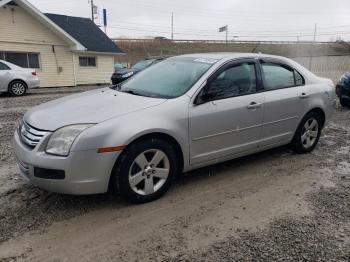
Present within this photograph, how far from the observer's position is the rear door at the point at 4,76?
1282 centimetres

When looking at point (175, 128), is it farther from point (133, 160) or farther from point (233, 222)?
point (233, 222)

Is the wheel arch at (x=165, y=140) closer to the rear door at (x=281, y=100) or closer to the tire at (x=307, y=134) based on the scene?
the rear door at (x=281, y=100)

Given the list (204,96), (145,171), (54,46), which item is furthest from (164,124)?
(54,46)

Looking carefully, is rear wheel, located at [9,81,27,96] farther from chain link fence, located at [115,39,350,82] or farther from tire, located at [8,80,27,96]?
chain link fence, located at [115,39,350,82]

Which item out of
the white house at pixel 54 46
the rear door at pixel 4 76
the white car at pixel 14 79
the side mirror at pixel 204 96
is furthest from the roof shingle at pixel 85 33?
the side mirror at pixel 204 96

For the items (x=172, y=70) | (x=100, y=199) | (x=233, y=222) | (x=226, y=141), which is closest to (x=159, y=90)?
(x=172, y=70)

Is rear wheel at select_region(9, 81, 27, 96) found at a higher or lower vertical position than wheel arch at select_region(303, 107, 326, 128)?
lower

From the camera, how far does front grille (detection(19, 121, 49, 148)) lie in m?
3.34

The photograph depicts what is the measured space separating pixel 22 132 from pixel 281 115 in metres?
3.34

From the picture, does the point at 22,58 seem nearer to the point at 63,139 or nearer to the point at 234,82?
the point at 234,82

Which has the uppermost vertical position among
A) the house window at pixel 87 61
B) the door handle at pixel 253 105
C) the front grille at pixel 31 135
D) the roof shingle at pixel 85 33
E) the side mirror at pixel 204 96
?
the roof shingle at pixel 85 33

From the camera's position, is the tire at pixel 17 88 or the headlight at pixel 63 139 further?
the tire at pixel 17 88

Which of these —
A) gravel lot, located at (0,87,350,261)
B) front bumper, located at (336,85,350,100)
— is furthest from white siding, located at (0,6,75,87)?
front bumper, located at (336,85,350,100)

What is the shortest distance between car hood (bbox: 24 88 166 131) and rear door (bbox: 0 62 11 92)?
10164 millimetres
